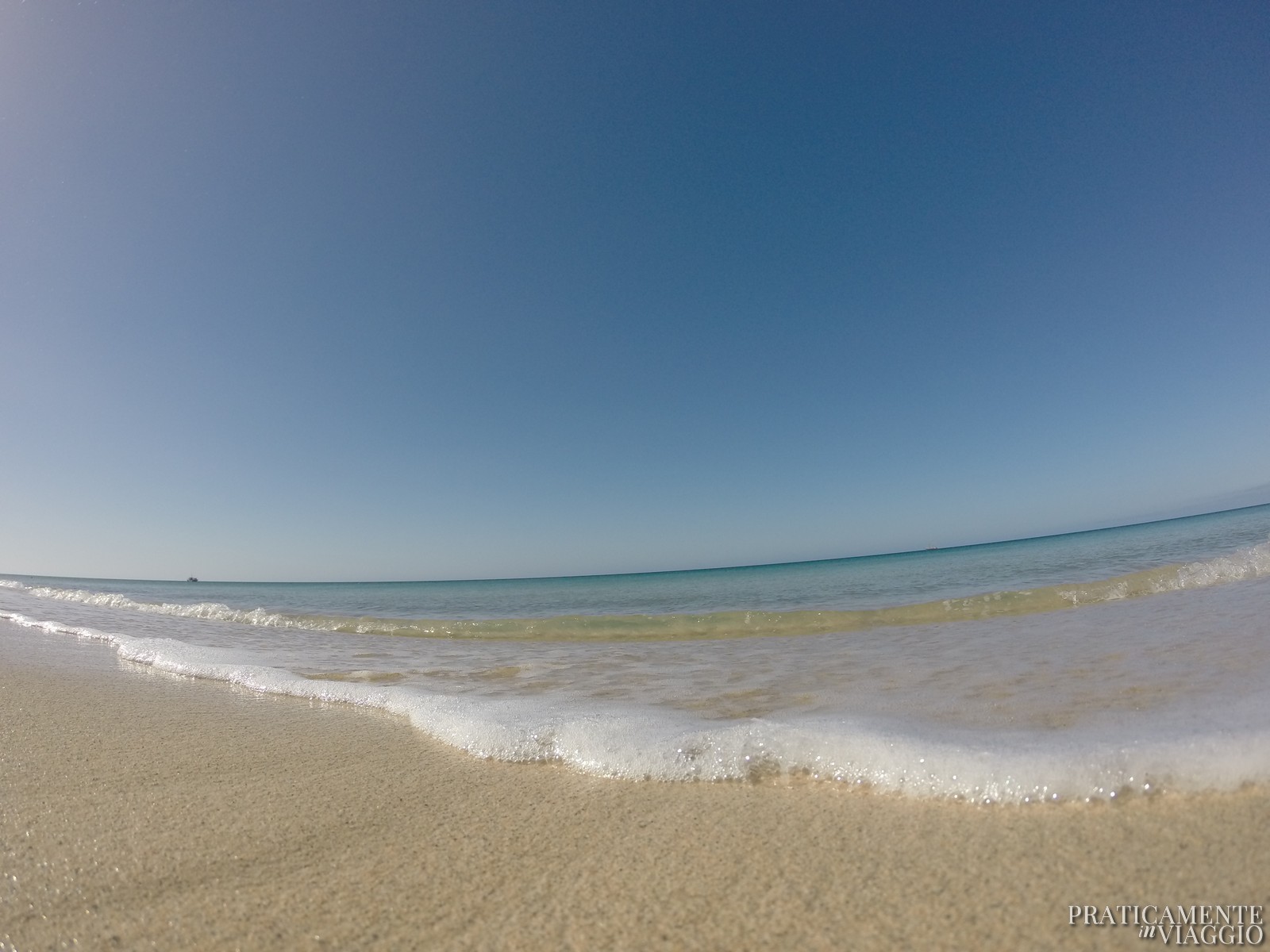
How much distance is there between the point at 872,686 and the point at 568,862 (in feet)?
8.73

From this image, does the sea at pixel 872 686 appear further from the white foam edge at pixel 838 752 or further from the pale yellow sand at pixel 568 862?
the pale yellow sand at pixel 568 862

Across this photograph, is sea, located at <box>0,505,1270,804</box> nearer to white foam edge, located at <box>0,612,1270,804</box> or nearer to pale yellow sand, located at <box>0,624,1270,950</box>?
white foam edge, located at <box>0,612,1270,804</box>

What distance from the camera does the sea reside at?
1890 millimetres

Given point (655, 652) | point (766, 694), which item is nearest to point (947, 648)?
point (766, 694)

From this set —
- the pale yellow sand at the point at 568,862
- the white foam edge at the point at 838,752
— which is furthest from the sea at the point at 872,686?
the pale yellow sand at the point at 568,862

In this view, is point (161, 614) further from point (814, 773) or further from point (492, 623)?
point (814, 773)

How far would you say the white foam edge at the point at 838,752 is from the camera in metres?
1.68

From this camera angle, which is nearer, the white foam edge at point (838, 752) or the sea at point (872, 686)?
the white foam edge at point (838, 752)

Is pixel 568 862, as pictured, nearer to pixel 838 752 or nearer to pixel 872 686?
pixel 838 752


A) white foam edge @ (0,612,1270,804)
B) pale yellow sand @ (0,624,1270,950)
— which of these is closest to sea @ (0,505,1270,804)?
white foam edge @ (0,612,1270,804)

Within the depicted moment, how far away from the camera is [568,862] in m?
1.60

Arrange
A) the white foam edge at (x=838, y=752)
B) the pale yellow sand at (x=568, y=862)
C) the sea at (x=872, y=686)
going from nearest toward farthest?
the pale yellow sand at (x=568, y=862)
the white foam edge at (x=838, y=752)
the sea at (x=872, y=686)

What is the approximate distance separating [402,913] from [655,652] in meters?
4.94

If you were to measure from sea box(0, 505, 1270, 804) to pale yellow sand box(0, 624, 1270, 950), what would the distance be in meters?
0.14
